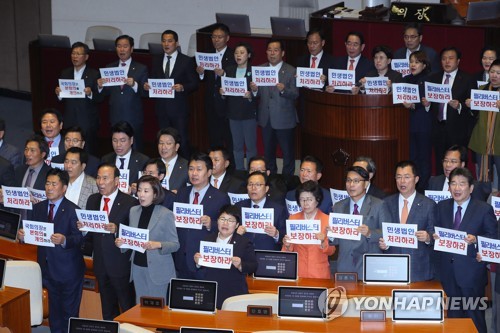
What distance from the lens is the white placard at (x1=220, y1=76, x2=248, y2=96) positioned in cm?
1120

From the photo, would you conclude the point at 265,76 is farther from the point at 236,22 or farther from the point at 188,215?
the point at 188,215

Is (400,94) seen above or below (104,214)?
above

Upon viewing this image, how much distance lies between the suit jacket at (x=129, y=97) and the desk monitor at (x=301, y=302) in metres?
4.62

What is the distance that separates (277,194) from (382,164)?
1986 mm

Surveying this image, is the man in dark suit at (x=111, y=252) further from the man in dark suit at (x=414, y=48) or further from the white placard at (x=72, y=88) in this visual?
the man in dark suit at (x=414, y=48)

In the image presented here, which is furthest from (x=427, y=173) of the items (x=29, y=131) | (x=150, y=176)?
(x=29, y=131)

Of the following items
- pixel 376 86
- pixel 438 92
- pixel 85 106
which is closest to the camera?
pixel 438 92

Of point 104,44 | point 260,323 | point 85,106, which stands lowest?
point 260,323

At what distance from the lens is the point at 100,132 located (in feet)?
44.0

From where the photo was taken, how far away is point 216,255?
319 inches

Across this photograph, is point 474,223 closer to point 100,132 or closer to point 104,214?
point 104,214

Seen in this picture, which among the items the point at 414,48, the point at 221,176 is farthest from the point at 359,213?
the point at 414,48

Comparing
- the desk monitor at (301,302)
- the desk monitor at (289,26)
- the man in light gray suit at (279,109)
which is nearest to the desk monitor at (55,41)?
the desk monitor at (289,26)

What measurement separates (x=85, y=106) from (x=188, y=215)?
351cm
